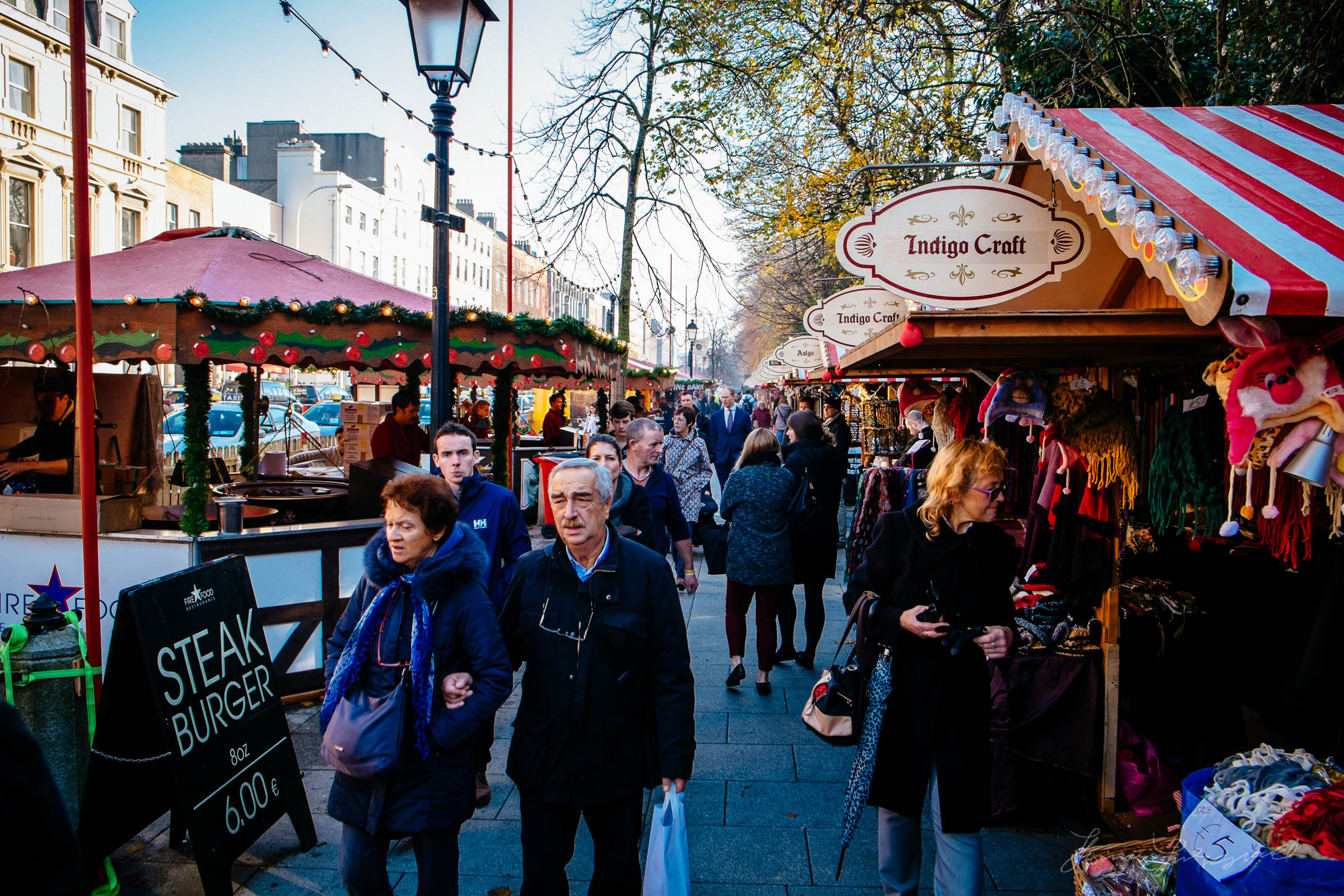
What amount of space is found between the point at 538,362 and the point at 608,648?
5737 millimetres

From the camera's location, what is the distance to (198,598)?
3.53 metres

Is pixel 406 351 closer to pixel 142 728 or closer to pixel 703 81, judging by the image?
pixel 142 728

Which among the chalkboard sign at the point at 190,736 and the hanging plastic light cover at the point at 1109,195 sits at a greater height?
the hanging plastic light cover at the point at 1109,195

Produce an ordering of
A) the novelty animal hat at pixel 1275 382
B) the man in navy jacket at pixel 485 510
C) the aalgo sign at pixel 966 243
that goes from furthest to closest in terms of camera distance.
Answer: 1. the man in navy jacket at pixel 485 510
2. the aalgo sign at pixel 966 243
3. the novelty animal hat at pixel 1275 382

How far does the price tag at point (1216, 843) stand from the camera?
8.21 feet

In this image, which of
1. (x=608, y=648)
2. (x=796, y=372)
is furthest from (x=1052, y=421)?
(x=796, y=372)

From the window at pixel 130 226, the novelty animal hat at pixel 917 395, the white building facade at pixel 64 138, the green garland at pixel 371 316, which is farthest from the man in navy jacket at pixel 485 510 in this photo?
the window at pixel 130 226

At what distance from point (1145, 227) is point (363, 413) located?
1290 centimetres

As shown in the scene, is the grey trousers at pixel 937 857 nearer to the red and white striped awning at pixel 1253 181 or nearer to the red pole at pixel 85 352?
the red and white striped awning at pixel 1253 181

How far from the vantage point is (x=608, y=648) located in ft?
8.74

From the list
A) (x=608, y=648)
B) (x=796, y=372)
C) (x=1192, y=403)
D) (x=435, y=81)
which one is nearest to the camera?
(x=608, y=648)

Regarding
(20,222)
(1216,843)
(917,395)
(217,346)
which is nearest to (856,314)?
(917,395)

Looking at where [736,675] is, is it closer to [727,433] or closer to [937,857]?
[937,857]

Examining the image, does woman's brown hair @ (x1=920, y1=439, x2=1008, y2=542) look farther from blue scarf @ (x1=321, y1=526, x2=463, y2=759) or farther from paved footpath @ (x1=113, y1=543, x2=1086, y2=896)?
blue scarf @ (x1=321, y1=526, x2=463, y2=759)
